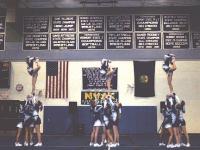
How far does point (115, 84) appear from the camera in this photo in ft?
64.5

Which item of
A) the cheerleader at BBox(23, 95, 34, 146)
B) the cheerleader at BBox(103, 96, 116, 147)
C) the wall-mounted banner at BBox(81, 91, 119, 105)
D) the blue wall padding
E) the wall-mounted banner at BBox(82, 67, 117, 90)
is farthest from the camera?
the wall-mounted banner at BBox(82, 67, 117, 90)

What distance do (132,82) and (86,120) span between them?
113 inches

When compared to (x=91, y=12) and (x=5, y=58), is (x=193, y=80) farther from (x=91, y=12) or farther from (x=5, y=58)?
(x=5, y=58)

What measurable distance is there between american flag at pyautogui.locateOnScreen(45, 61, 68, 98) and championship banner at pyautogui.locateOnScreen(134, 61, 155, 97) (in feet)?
11.2

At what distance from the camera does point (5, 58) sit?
20.1m

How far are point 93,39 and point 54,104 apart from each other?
3.67 m

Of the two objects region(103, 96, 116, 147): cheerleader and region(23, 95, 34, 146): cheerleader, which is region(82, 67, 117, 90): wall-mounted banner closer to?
region(103, 96, 116, 147): cheerleader

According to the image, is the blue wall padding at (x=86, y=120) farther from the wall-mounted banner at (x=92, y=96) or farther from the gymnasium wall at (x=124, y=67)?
the wall-mounted banner at (x=92, y=96)

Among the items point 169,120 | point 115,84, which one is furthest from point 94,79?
point 169,120

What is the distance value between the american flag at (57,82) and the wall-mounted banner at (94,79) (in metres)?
0.92

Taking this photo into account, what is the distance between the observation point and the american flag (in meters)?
19.7

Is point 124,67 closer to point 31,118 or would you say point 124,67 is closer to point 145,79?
point 145,79

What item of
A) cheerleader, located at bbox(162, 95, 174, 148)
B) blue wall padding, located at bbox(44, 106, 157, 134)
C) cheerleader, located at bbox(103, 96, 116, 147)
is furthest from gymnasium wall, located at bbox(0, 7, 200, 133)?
cheerleader, located at bbox(103, 96, 116, 147)

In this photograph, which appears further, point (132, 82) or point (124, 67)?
point (124, 67)
